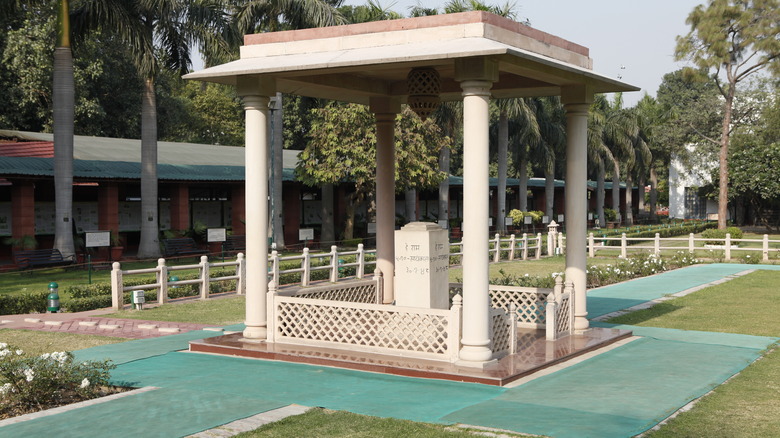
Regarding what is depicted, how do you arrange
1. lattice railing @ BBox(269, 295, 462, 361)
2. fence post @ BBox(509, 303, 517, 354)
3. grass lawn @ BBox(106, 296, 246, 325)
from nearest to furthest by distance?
1. lattice railing @ BBox(269, 295, 462, 361)
2. fence post @ BBox(509, 303, 517, 354)
3. grass lawn @ BBox(106, 296, 246, 325)

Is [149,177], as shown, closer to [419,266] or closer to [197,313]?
[197,313]

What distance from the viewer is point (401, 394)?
400 inches

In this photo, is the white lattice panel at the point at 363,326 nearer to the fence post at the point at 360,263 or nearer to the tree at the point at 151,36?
the fence post at the point at 360,263

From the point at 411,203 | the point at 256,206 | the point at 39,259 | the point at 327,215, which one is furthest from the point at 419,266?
the point at 411,203

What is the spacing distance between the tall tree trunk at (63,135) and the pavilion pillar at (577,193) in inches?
769

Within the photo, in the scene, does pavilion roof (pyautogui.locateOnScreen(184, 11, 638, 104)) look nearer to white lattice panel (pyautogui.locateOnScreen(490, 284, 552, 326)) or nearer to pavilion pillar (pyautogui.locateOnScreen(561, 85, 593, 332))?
pavilion pillar (pyautogui.locateOnScreen(561, 85, 593, 332))

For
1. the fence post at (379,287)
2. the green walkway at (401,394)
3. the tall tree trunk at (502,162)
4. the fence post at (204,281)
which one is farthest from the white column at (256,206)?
the tall tree trunk at (502,162)

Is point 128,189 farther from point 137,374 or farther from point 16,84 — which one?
point 137,374

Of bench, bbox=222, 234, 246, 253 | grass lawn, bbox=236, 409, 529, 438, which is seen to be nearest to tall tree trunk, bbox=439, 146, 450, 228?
bench, bbox=222, 234, 246, 253

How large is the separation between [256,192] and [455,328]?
13.4ft

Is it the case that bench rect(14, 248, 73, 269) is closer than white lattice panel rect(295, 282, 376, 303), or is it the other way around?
white lattice panel rect(295, 282, 376, 303)

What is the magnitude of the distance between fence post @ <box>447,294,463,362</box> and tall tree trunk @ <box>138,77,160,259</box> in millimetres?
21993

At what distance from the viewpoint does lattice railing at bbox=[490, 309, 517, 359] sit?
12.1m

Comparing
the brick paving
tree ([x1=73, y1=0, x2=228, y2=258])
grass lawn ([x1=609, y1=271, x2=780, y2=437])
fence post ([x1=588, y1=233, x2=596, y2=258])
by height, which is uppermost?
tree ([x1=73, y1=0, x2=228, y2=258])
